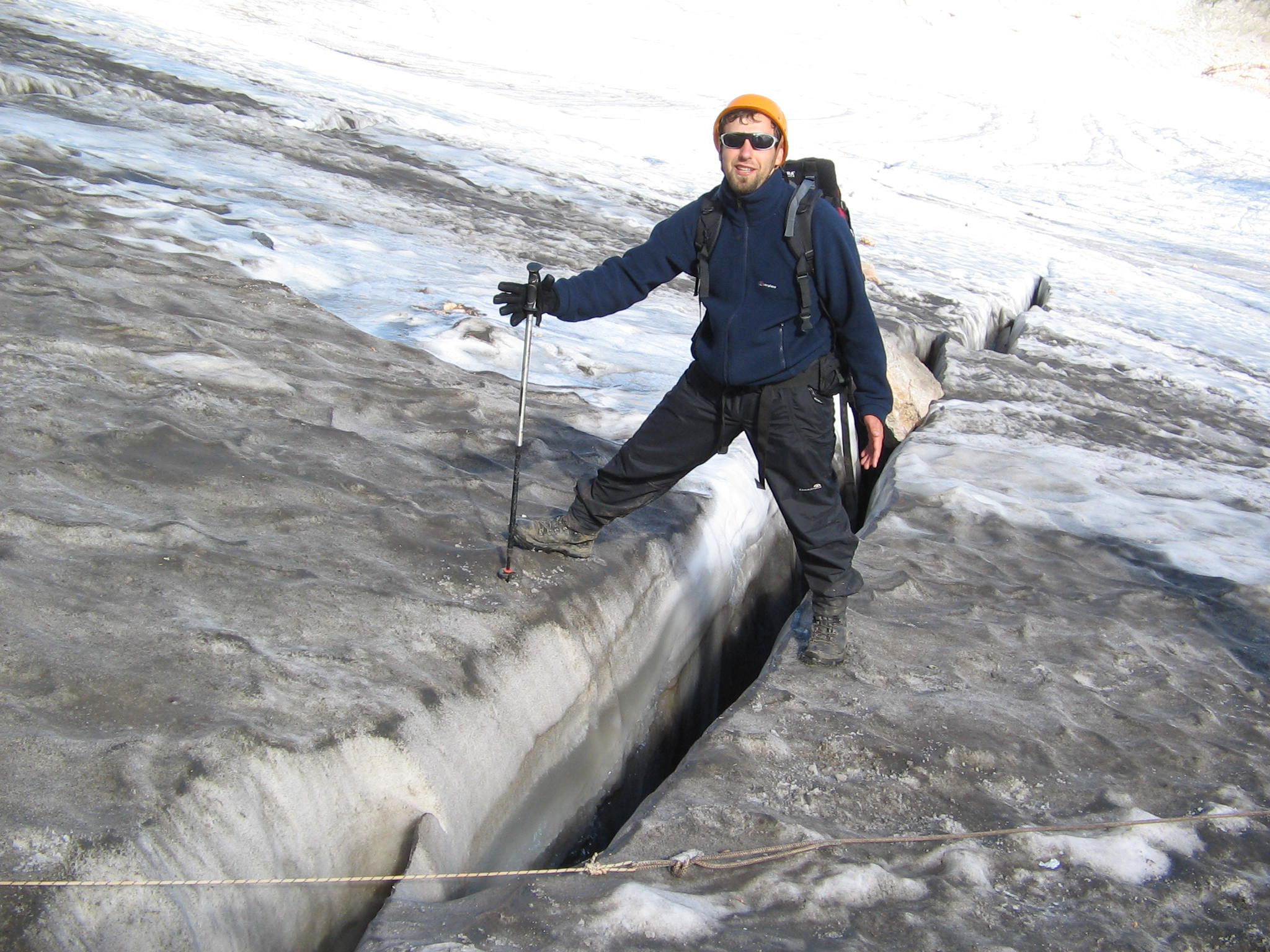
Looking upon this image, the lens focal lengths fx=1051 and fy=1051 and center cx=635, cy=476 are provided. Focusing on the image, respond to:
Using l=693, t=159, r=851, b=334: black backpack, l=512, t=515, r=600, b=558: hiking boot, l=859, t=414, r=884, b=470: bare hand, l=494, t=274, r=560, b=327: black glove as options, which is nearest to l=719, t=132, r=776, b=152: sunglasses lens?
l=693, t=159, r=851, b=334: black backpack

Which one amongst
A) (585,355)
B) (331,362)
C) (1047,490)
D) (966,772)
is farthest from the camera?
(585,355)

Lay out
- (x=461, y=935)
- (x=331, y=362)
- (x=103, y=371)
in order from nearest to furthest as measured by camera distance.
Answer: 1. (x=461, y=935)
2. (x=103, y=371)
3. (x=331, y=362)

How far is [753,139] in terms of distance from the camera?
9.18 feet

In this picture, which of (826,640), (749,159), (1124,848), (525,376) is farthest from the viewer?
(826,640)

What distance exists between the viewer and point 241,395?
409cm

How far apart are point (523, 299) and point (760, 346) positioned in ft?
2.32

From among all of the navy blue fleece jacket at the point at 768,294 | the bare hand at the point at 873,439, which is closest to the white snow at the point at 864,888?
the bare hand at the point at 873,439

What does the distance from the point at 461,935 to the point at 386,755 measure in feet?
1.51

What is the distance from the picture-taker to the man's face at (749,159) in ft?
9.25

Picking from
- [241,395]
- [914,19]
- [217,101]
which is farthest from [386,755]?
[914,19]

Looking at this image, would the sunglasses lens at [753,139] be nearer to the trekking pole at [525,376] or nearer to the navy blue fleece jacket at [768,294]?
the navy blue fleece jacket at [768,294]

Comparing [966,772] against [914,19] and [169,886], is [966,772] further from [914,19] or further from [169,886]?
[914,19]

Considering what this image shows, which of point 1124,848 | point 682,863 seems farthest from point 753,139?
point 1124,848

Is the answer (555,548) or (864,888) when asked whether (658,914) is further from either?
(555,548)
